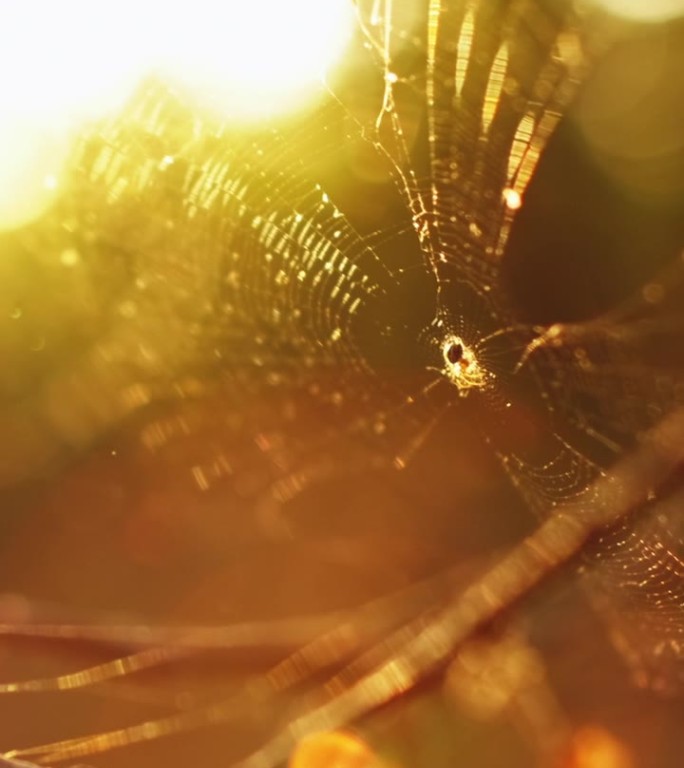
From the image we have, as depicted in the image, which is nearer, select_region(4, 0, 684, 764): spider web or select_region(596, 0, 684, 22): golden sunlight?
select_region(4, 0, 684, 764): spider web

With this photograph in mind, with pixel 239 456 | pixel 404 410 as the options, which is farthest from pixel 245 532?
pixel 404 410

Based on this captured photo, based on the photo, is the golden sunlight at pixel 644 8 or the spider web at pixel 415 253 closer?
the spider web at pixel 415 253

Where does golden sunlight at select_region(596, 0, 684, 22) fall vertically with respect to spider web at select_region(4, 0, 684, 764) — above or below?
above

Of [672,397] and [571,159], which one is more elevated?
[571,159]

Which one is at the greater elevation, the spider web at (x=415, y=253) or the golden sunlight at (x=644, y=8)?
the golden sunlight at (x=644, y=8)

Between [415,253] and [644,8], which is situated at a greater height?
[644,8]

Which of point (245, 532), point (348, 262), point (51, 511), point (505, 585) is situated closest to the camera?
point (505, 585)

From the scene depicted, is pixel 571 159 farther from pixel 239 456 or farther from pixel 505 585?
pixel 505 585

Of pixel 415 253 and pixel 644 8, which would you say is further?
pixel 644 8
